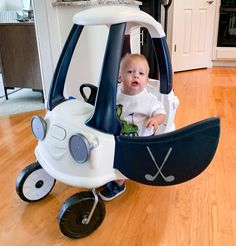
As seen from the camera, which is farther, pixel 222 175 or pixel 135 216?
pixel 222 175

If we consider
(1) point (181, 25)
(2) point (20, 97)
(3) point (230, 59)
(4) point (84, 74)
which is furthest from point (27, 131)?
(3) point (230, 59)

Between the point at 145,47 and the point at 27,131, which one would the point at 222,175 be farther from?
the point at 145,47

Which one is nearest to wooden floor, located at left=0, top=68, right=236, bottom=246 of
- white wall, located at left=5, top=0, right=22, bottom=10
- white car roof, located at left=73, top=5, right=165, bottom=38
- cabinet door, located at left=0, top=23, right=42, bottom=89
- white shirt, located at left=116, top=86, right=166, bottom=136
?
white shirt, located at left=116, top=86, right=166, bottom=136

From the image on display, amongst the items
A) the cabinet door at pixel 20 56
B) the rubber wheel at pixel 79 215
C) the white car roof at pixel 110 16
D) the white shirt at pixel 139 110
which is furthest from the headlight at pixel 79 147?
the cabinet door at pixel 20 56

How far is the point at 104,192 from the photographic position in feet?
3.92

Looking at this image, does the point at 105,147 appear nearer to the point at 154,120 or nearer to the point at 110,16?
the point at 154,120

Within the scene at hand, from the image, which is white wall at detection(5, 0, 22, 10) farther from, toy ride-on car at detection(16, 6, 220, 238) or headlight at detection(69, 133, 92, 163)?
headlight at detection(69, 133, 92, 163)

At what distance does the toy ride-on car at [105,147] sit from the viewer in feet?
2.82

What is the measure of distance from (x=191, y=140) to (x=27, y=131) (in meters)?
1.33

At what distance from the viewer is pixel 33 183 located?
44.8 inches

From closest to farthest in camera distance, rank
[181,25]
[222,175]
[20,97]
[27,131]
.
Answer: [222,175] → [27,131] → [20,97] → [181,25]

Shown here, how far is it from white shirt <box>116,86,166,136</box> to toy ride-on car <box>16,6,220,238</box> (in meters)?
0.17

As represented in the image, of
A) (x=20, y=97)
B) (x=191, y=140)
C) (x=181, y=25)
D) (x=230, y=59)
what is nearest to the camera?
(x=191, y=140)

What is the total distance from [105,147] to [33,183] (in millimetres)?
420
